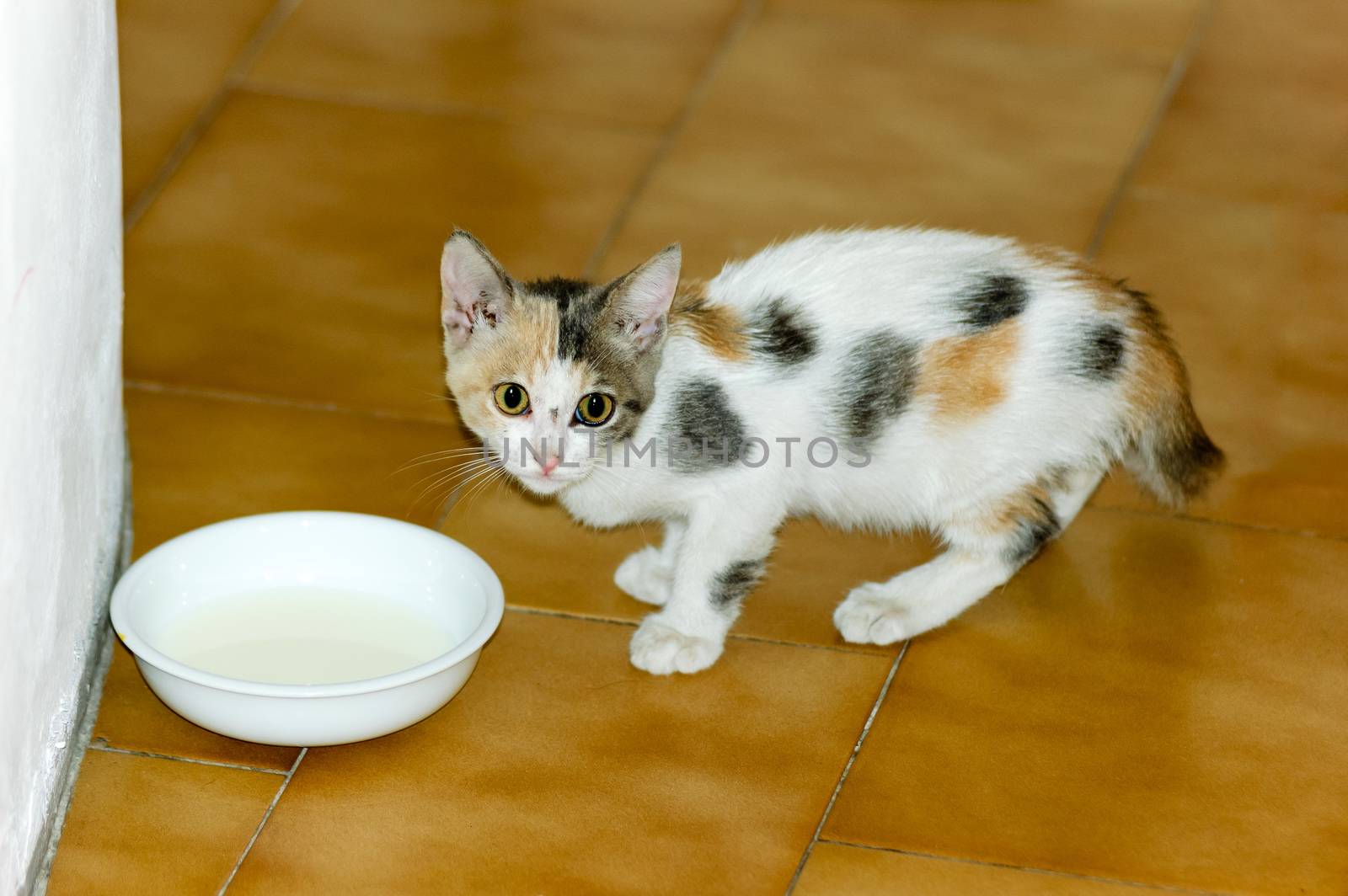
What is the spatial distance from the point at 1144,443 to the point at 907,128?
56.6 inches

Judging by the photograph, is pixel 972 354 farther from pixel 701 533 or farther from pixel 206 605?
pixel 206 605

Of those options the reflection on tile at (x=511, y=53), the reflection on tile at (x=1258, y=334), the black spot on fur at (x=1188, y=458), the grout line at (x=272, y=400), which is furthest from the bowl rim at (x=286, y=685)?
the reflection on tile at (x=511, y=53)

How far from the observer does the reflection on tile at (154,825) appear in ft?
6.19

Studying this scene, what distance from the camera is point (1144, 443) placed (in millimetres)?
2338

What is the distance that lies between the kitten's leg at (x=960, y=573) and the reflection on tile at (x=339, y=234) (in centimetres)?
91

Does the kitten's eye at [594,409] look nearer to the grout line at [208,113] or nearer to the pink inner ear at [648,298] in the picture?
the pink inner ear at [648,298]

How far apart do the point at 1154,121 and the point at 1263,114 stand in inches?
10.4

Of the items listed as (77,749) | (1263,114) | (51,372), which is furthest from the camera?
(1263,114)

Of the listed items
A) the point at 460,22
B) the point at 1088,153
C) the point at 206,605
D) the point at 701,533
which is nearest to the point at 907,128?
the point at 1088,153

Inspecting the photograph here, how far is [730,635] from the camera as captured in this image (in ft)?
7.70

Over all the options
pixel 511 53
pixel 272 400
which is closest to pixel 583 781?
pixel 272 400

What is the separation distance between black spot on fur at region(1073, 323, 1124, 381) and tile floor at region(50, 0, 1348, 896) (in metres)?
0.38

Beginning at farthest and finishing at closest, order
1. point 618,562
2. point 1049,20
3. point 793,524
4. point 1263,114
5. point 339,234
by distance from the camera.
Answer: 1. point 1049,20
2. point 1263,114
3. point 339,234
4. point 793,524
5. point 618,562

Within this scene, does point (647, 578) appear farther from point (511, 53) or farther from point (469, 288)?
point (511, 53)
